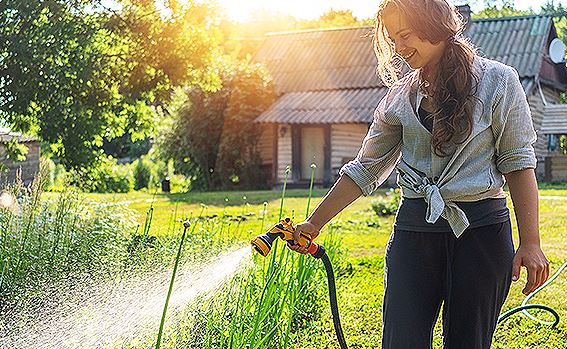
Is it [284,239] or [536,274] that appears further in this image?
[284,239]

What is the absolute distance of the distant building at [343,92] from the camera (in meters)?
20.7

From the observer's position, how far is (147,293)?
3898 millimetres

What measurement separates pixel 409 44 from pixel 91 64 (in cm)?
481

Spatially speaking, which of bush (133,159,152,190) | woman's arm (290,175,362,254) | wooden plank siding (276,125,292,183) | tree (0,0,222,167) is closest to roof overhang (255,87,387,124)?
wooden plank siding (276,125,292,183)

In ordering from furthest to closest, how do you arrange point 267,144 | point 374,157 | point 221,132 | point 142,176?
point 142,176
point 267,144
point 221,132
point 374,157

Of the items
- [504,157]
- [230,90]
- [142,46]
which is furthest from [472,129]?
[230,90]

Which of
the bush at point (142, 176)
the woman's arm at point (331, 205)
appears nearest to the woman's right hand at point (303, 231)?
the woman's arm at point (331, 205)

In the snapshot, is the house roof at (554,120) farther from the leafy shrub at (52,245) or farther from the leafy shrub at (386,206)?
the leafy shrub at (52,245)

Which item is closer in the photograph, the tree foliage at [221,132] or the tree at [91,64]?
the tree at [91,64]

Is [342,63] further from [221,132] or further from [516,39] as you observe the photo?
[516,39]

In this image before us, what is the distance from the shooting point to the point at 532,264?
2.52 metres

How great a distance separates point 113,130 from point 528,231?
621 centimetres

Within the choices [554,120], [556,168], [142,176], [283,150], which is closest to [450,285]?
[556,168]

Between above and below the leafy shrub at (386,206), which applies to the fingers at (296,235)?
above
